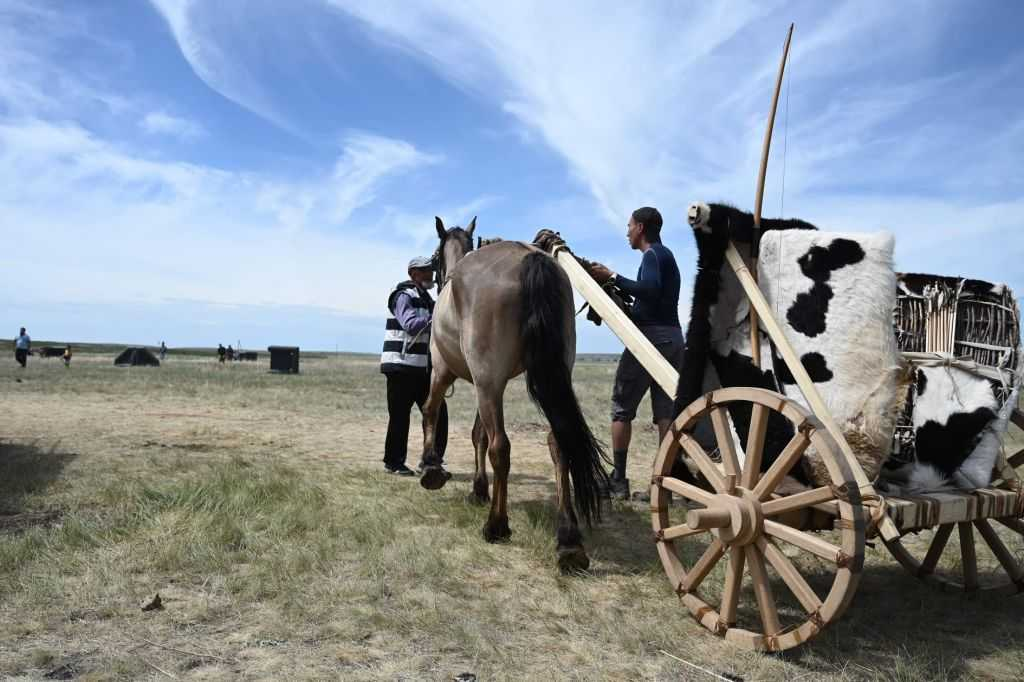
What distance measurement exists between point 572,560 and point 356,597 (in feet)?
4.09

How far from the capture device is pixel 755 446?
284 cm

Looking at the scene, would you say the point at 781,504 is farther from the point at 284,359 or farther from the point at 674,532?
the point at 284,359

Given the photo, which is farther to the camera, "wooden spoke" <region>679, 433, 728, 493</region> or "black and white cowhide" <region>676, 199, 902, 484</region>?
"wooden spoke" <region>679, 433, 728, 493</region>

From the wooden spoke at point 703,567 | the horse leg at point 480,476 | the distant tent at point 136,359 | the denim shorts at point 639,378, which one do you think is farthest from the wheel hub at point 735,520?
the distant tent at point 136,359

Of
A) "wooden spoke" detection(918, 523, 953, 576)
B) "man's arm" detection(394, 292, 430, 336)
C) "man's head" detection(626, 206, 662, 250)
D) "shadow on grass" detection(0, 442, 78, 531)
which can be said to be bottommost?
"shadow on grass" detection(0, 442, 78, 531)

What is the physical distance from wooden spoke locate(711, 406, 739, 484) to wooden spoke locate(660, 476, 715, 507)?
13 cm

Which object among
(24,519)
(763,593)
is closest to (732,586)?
(763,593)

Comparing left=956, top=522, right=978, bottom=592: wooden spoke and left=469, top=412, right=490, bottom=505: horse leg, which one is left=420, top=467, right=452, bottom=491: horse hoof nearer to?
left=469, top=412, right=490, bottom=505: horse leg

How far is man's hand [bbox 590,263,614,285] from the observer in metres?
4.79

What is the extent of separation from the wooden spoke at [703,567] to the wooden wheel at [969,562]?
1.09 metres

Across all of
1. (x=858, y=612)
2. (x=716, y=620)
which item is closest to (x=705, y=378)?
(x=716, y=620)

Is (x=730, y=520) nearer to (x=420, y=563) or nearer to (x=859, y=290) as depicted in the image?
(x=859, y=290)

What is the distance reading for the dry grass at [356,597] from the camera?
2.74 m

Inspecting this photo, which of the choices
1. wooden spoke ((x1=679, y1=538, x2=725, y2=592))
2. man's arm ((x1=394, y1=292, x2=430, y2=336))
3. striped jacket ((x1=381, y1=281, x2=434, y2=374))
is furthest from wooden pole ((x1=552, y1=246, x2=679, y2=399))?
striped jacket ((x1=381, y1=281, x2=434, y2=374))
